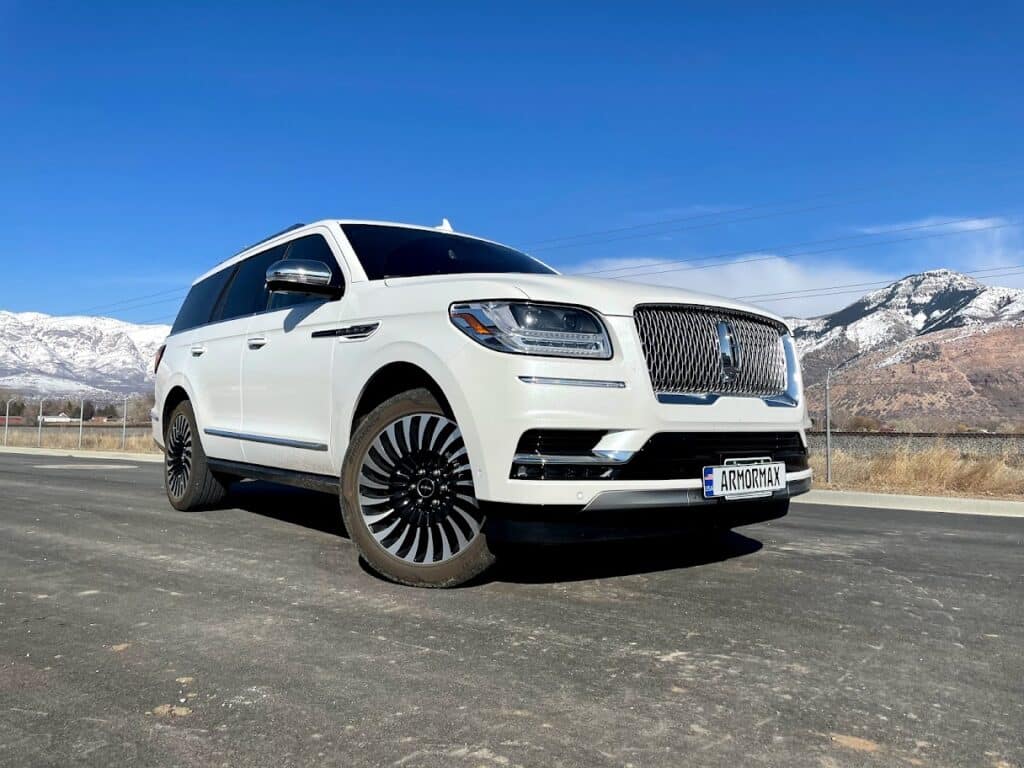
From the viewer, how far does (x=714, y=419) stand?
11.0 feet

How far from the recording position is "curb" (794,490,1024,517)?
8.37 meters

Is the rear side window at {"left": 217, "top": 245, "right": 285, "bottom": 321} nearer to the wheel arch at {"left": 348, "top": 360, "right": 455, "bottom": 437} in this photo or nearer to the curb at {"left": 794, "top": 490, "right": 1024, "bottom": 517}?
the wheel arch at {"left": 348, "top": 360, "right": 455, "bottom": 437}

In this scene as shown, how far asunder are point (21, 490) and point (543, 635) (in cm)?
744

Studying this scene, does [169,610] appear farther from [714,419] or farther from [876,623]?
[876,623]

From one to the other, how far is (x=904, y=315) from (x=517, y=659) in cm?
18255

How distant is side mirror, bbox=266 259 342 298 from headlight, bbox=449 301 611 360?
3.83ft

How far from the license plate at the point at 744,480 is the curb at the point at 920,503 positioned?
18.4 ft

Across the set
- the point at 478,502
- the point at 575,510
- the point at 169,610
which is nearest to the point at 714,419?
the point at 575,510

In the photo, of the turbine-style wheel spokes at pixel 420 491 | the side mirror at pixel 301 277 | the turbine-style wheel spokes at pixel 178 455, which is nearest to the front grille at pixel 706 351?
the turbine-style wheel spokes at pixel 420 491

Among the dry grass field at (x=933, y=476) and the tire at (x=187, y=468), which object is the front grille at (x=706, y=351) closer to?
the tire at (x=187, y=468)

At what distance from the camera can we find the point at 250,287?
17.5 ft

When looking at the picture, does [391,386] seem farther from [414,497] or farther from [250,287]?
[250,287]

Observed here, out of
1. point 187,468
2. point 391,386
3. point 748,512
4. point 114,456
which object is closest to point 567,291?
point 391,386

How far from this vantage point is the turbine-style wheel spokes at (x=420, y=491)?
3.26 metres
